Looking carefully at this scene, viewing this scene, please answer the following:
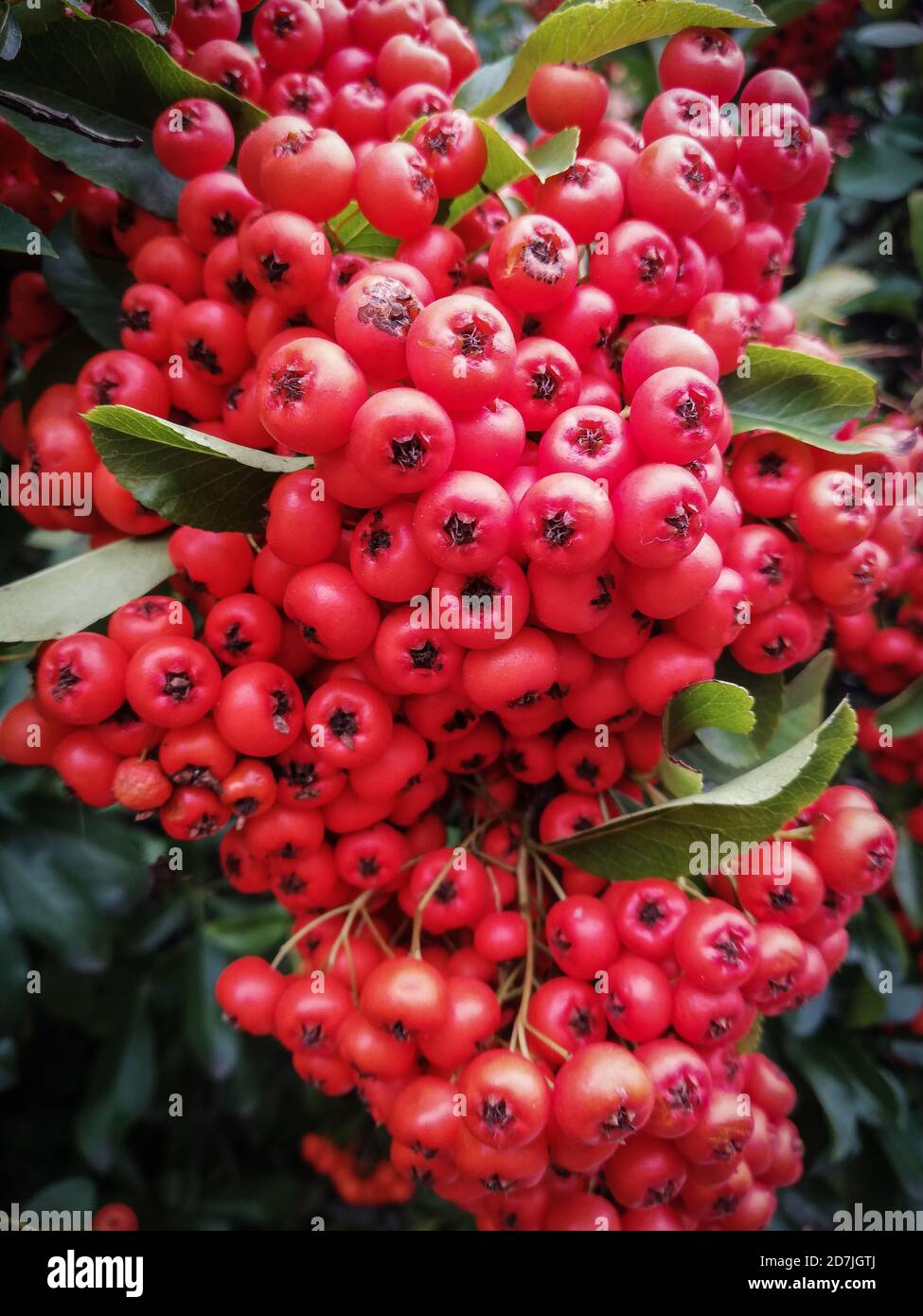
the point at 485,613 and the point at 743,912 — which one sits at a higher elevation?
the point at 485,613

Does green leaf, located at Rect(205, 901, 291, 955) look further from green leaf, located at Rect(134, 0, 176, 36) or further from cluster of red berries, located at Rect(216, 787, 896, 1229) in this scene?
green leaf, located at Rect(134, 0, 176, 36)

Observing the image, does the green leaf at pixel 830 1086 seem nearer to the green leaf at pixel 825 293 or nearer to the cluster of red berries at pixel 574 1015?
the cluster of red berries at pixel 574 1015

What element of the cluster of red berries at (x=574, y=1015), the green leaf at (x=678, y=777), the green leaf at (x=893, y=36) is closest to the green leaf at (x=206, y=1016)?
the cluster of red berries at (x=574, y=1015)

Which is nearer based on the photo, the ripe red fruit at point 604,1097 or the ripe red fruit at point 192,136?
the ripe red fruit at point 604,1097

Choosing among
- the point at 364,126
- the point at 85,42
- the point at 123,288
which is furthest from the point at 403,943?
the point at 85,42

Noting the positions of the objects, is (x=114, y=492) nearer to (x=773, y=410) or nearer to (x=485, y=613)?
(x=485, y=613)

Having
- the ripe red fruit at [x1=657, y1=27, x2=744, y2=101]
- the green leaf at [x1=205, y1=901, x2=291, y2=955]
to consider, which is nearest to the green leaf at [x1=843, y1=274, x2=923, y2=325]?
the ripe red fruit at [x1=657, y1=27, x2=744, y2=101]

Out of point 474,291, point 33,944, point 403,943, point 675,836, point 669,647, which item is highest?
point 474,291

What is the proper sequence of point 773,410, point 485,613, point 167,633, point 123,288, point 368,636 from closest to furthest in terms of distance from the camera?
point 485,613 < point 368,636 < point 167,633 < point 773,410 < point 123,288
